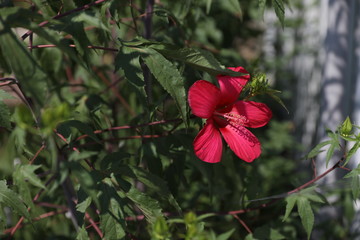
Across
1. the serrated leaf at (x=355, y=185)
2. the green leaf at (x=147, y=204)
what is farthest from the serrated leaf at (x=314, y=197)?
the green leaf at (x=147, y=204)

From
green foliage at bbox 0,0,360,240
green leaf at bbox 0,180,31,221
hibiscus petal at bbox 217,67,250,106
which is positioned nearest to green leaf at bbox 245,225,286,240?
green foliage at bbox 0,0,360,240

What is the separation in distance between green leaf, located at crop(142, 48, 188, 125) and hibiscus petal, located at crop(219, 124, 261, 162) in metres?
0.17

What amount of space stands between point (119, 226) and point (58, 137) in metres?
0.27

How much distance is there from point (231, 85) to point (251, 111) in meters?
0.11

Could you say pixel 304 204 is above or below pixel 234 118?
below

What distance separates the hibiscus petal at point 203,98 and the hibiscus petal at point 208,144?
36mm

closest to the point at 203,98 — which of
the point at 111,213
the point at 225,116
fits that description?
the point at 225,116

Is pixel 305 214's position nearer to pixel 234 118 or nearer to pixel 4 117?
pixel 234 118

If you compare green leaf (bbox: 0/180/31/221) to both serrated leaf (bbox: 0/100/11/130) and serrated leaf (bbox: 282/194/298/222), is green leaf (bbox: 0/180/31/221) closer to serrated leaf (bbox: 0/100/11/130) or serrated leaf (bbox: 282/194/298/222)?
serrated leaf (bbox: 0/100/11/130)

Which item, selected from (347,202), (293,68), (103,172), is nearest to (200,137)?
(103,172)

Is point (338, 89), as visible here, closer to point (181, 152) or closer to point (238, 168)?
point (238, 168)

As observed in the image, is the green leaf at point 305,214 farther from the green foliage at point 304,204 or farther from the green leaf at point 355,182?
the green leaf at point 355,182

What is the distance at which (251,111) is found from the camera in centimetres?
113

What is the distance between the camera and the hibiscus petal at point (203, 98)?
0.99 m
